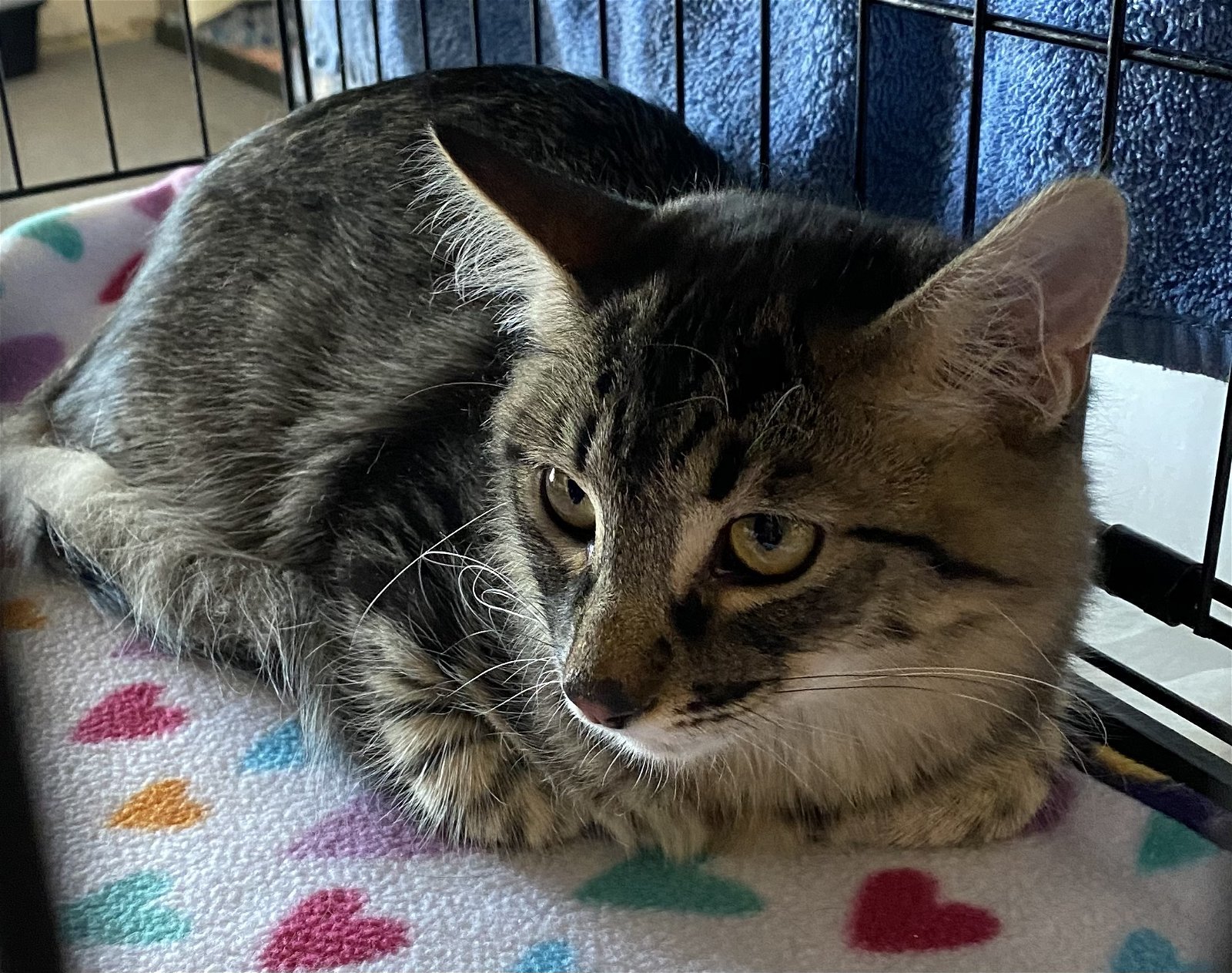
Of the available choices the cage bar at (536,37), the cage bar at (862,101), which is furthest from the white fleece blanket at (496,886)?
the cage bar at (536,37)

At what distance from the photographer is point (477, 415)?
1229 mm

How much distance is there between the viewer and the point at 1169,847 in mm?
1102

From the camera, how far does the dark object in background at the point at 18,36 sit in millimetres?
3285

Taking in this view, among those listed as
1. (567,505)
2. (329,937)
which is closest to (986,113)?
(567,505)

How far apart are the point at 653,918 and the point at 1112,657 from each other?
611mm

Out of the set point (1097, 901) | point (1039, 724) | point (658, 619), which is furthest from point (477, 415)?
point (1097, 901)

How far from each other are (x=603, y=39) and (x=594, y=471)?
0.99 metres

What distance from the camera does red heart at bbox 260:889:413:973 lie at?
3.17ft

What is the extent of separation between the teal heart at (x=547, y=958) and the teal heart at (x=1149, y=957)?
0.42 meters

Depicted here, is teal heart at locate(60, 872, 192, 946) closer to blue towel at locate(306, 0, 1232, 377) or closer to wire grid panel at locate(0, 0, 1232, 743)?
wire grid panel at locate(0, 0, 1232, 743)

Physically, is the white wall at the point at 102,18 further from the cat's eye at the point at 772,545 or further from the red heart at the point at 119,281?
the cat's eye at the point at 772,545

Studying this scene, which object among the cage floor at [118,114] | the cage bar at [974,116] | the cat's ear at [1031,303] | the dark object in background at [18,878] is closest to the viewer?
the dark object in background at [18,878]

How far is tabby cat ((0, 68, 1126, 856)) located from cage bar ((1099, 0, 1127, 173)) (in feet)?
0.70

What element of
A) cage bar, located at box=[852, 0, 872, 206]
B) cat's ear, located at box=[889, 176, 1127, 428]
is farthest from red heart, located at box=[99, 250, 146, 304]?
cat's ear, located at box=[889, 176, 1127, 428]
